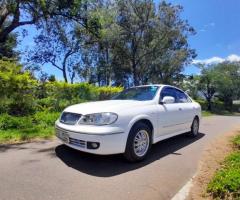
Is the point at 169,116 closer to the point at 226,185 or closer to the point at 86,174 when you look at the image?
the point at 226,185

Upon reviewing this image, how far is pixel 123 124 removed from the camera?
5.28m

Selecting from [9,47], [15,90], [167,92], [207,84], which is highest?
[9,47]

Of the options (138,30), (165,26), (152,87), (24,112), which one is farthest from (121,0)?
(152,87)

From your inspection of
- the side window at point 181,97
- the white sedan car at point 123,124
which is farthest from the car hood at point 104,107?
the side window at point 181,97

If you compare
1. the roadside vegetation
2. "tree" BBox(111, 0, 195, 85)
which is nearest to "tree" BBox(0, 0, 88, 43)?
the roadside vegetation

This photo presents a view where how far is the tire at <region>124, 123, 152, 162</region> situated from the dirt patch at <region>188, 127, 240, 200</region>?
3.84ft

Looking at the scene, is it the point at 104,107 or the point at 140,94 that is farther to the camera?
the point at 140,94

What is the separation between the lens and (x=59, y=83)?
40.4 feet

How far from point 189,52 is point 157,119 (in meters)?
31.3

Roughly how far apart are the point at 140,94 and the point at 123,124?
1769mm

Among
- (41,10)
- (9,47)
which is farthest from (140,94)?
(9,47)

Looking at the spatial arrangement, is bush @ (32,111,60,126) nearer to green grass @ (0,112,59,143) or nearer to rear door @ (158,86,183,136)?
green grass @ (0,112,59,143)

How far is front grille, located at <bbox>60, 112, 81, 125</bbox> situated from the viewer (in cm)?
556

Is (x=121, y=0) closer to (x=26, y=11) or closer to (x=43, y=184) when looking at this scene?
(x=26, y=11)
